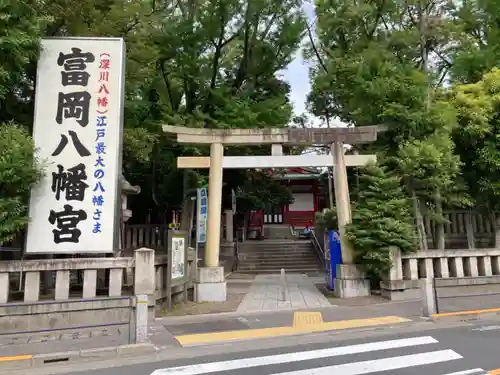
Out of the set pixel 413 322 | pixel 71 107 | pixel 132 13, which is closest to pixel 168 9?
pixel 132 13

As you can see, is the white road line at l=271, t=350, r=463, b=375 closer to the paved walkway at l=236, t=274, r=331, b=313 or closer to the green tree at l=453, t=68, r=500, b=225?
the paved walkway at l=236, t=274, r=331, b=313

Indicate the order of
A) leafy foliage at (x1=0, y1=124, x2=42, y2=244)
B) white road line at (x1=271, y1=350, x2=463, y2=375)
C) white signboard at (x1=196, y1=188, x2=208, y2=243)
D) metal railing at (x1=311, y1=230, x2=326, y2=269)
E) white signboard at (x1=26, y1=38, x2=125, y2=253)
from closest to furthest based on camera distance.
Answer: white road line at (x1=271, y1=350, x2=463, y2=375), leafy foliage at (x1=0, y1=124, x2=42, y2=244), white signboard at (x1=26, y1=38, x2=125, y2=253), white signboard at (x1=196, y1=188, x2=208, y2=243), metal railing at (x1=311, y1=230, x2=326, y2=269)

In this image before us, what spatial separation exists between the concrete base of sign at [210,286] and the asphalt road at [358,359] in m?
4.49

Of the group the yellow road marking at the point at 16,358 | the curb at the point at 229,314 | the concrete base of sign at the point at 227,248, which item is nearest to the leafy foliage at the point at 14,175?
the yellow road marking at the point at 16,358

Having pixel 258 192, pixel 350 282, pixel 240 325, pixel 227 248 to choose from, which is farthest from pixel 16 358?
pixel 258 192

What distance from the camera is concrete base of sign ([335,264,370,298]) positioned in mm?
11328

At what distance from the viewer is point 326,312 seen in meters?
9.40

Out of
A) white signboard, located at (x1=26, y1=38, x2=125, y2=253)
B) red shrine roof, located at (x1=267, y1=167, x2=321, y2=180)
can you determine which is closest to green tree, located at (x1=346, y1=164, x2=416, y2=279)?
white signboard, located at (x1=26, y1=38, x2=125, y2=253)

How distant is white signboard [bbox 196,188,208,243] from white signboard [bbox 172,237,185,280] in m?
2.60

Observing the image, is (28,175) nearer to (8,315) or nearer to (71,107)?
(71,107)

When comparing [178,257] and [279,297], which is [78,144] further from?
[279,297]

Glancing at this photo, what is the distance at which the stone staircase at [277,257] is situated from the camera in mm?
19453

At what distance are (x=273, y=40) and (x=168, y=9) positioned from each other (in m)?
5.21

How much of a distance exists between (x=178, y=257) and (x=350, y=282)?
202 inches
